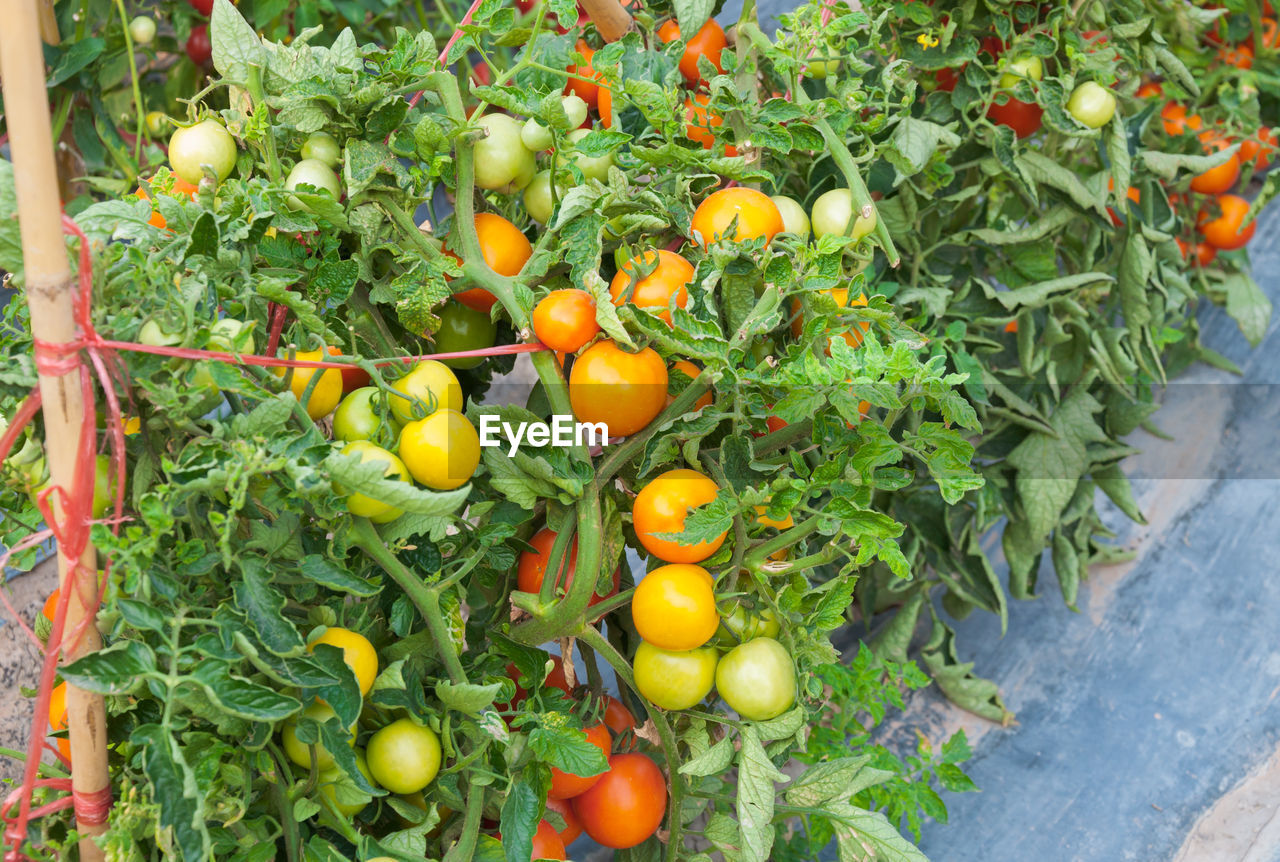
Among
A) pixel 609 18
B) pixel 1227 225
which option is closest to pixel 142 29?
pixel 609 18

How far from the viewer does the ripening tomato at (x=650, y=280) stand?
2.31ft

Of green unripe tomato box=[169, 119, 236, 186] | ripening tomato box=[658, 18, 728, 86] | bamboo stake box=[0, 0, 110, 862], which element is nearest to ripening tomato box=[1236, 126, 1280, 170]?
ripening tomato box=[658, 18, 728, 86]

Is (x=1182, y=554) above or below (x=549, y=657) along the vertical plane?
below

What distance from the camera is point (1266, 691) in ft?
4.59

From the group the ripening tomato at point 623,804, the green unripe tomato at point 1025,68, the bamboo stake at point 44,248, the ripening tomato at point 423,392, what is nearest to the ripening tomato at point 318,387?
the ripening tomato at point 423,392

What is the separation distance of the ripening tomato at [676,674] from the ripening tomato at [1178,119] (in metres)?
1.21

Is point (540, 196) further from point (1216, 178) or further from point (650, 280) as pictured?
point (1216, 178)

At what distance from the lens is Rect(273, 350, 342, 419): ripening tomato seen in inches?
26.8

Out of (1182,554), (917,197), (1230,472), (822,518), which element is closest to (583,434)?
(822,518)

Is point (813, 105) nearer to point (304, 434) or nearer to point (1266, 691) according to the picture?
point (304, 434)

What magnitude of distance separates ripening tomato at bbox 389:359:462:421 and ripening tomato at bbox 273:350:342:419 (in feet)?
0.14

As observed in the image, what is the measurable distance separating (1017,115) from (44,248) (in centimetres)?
105

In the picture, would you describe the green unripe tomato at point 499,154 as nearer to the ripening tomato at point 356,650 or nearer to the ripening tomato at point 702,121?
the ripening tomato at point 702,121

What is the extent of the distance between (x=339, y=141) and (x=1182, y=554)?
4.85 ft
